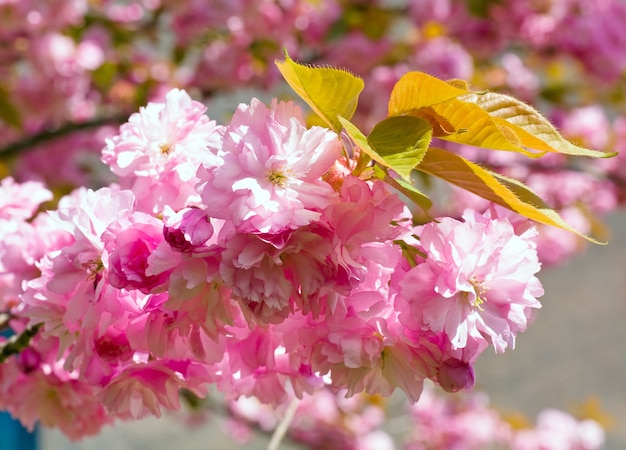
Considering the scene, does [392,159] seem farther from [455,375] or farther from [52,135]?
[52,135]

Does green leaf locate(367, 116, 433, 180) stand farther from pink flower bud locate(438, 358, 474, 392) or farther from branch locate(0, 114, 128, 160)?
branch locate(0, 114, 128, 160)

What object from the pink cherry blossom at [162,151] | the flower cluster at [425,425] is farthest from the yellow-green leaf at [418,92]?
the flower cluster at [425,425]

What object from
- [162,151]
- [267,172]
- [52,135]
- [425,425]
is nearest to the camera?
[267,172]

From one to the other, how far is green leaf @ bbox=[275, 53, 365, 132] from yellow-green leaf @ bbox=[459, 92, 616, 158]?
0.22ft

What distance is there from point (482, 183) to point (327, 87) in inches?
4.0

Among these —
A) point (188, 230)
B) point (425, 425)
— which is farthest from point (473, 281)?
point (425, 425)

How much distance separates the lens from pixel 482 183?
1.63 feet

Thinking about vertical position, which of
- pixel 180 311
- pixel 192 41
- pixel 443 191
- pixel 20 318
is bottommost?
pixel 443 191

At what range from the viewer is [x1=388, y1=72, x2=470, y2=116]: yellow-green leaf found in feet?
1.60

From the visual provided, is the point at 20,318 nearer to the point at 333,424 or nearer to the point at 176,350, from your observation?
the point at 176,350

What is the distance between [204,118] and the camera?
1.90ft

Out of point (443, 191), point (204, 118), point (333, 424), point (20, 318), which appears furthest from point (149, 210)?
point (443, 191)

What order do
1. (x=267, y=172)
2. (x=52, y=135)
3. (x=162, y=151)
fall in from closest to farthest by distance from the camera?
(x=267, y=172)
(x=162, y=151)
(x=52, y=135)

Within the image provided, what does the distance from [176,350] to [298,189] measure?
5.9 inches
